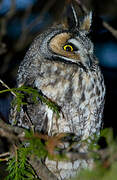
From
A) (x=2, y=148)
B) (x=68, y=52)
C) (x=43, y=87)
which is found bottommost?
(x=2, y=148)

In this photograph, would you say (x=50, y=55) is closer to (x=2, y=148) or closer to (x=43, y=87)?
(x=43, y=87)

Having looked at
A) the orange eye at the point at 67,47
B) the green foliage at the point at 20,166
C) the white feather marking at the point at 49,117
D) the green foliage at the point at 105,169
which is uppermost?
the green foliage at the point at 105,169

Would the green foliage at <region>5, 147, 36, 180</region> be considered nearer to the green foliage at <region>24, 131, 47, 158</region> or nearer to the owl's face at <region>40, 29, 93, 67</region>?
the green foliage at <region>24, 131, 47, 158</region>

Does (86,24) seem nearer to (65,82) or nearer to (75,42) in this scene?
(75,42)

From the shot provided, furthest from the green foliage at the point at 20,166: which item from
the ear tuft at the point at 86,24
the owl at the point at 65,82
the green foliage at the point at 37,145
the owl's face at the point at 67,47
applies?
the ear tuft at the point at 86,24

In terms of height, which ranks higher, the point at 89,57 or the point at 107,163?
the point at 107,163

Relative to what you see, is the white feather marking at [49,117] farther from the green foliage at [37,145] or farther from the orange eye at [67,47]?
the green foliage at [37,145]

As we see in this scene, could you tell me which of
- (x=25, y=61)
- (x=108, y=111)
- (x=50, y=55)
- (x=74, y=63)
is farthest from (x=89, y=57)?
(x=108, y=111)

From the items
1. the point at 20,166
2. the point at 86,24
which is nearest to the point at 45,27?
the point at 86,24
